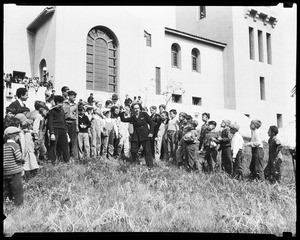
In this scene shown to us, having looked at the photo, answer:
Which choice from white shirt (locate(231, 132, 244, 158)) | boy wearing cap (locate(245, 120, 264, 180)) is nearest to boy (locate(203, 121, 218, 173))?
white shirt (locate(231, 132, 244, 158))

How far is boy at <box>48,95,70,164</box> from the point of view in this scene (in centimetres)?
884

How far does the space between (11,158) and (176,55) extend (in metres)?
17.2

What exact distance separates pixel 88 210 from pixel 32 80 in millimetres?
7460

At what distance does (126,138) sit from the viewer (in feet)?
35.7

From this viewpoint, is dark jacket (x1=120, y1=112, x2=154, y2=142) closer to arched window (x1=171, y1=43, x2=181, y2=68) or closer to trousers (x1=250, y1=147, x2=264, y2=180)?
trousers (x1=250, y1=147, x2=264, y2=180)

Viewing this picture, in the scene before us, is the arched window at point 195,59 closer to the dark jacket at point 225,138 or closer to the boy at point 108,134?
the boy at point 108,134

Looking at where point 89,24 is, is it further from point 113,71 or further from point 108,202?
point 108,202

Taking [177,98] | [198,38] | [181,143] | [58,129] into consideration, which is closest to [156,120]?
[181,143]

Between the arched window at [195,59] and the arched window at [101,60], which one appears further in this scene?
the arched window at [195,59]

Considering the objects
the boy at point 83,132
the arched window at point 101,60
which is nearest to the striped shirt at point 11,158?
the boy at point 83,132

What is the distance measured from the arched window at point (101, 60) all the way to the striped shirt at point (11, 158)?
10249 mm

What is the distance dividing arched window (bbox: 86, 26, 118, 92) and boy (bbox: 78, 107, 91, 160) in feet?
24.3

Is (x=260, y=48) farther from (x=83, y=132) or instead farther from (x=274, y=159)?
(x=83, y=132)

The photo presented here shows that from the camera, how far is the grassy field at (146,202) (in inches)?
261
